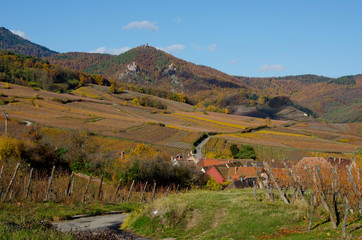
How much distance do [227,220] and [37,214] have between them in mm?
7714

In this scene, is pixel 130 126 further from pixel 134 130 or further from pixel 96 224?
pixel 96 224

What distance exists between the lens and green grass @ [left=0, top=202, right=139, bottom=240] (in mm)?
8203

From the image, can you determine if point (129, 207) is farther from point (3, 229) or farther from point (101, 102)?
point (101, 102)

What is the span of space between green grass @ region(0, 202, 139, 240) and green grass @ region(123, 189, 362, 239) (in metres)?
3.21

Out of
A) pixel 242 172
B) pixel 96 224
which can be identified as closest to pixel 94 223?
pixel 96 224

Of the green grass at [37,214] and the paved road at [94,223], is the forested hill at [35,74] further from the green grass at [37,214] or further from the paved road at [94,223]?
the paved road at [94,223]

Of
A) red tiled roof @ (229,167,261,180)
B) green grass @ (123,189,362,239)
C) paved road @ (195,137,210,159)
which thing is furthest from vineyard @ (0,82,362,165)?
green grass @ (123,189,362,239)

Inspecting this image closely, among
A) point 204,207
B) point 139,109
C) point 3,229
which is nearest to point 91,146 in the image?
point 204,207

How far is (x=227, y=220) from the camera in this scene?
47.7 feet

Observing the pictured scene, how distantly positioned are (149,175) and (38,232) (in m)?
32.9

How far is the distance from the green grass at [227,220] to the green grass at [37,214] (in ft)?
10.5

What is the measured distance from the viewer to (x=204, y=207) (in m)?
16.3

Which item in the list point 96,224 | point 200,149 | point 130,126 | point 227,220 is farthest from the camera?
point 130,126

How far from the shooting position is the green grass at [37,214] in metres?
8.20
